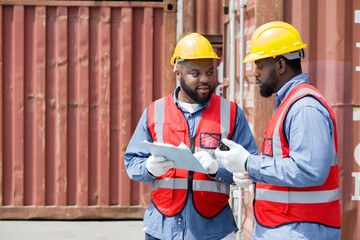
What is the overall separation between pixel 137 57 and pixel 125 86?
0.39 metres

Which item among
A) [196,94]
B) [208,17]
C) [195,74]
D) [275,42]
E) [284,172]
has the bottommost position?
[284,172]

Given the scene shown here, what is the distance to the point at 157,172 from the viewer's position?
2.94m

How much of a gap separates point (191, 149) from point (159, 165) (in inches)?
9.3

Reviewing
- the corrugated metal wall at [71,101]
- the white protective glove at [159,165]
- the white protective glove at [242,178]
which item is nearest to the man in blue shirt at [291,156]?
the white protective glove at [242,178]

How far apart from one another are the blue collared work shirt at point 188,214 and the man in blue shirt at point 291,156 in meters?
0.40

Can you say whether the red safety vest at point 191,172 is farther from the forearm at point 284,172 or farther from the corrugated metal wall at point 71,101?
the corrugated metal wall at point 71,101

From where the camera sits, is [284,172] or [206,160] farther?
[206,160]

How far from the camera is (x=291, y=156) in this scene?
2.34 metres

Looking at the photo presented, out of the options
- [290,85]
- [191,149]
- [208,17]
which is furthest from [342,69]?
[208,17]

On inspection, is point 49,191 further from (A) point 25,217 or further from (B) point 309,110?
(B) point 309,110

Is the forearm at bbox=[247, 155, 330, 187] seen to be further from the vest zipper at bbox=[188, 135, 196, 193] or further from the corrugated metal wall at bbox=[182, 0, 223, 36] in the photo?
the corrugated metal wall at bbox=[182, 0, 223, 36]

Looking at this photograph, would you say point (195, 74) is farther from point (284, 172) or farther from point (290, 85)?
point (284, 172)

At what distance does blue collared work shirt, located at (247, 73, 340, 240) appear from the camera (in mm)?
2275

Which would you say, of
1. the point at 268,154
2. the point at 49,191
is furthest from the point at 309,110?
the point at 49,191
